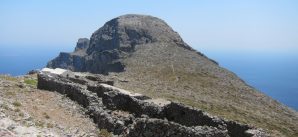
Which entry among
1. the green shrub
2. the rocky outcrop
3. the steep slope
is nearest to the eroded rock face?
the steep slope

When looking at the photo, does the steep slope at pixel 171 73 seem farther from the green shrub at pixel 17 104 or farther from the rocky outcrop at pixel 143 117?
the green shrub at pixel 17 104

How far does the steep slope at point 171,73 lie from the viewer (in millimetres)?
62781

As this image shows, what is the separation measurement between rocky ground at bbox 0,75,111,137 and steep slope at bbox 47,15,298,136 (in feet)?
86.2

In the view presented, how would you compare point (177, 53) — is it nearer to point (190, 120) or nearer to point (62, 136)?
point (190, 120)

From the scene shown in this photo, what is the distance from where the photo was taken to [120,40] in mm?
122750

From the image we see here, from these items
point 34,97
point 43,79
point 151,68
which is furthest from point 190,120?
point 151,68

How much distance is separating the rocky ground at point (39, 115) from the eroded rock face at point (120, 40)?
6427 centimetres

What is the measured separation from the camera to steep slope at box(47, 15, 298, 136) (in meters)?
62.8

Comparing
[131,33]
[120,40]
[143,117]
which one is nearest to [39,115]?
[143,117]

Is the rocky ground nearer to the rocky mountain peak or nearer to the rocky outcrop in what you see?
the rocky outcrop

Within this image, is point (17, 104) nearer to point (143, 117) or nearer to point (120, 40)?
point (143, 117)

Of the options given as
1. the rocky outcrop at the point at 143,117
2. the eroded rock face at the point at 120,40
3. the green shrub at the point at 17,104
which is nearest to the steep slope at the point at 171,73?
the eroded rock face at the point at 120,40

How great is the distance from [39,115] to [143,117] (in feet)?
19.6

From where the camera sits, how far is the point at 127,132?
24.0m
